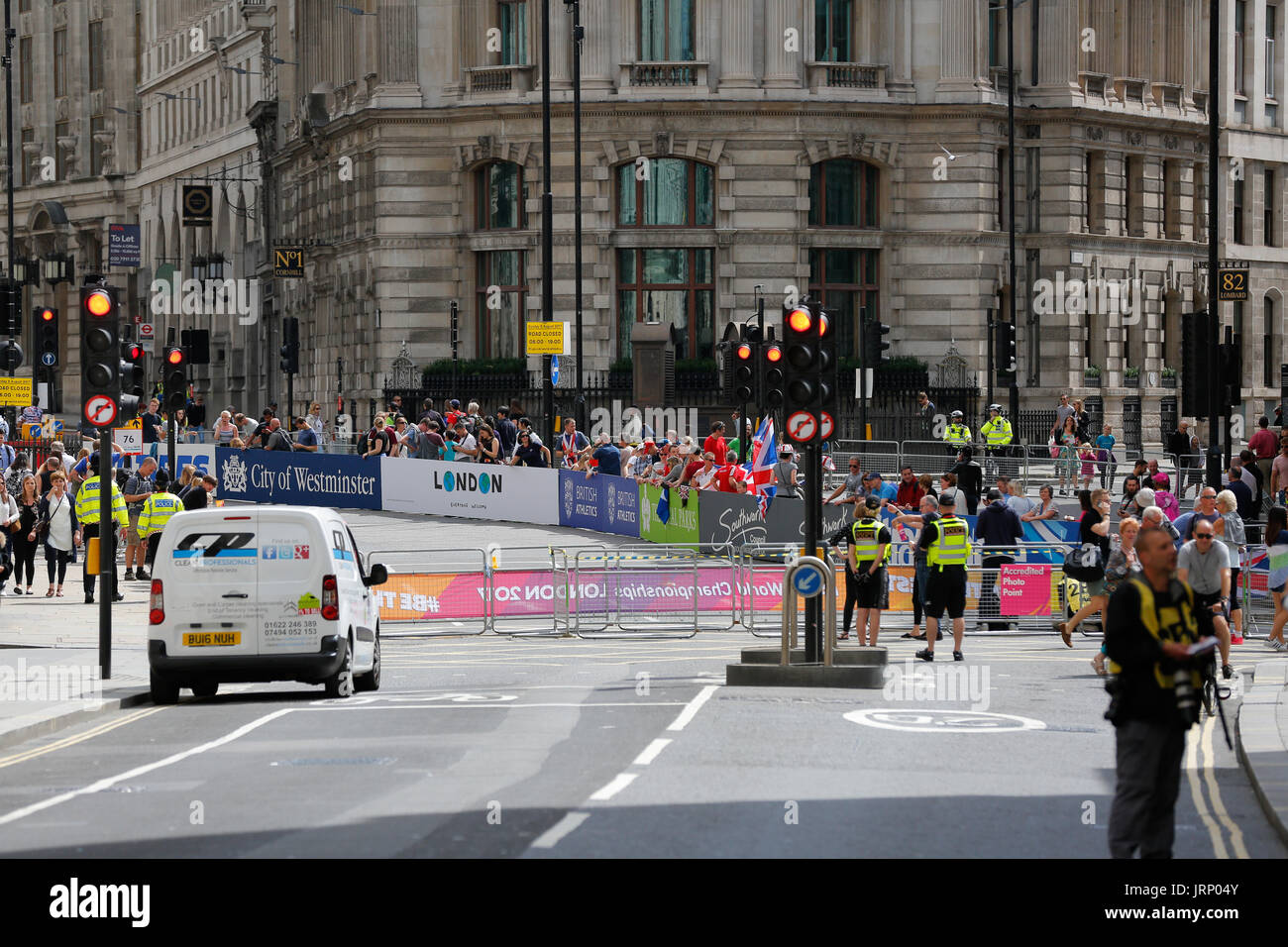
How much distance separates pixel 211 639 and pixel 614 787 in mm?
6563

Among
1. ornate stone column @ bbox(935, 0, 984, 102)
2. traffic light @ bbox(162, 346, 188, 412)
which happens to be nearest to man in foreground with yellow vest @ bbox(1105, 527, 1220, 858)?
traffic light @ bbox(162, 346, 188, 412)

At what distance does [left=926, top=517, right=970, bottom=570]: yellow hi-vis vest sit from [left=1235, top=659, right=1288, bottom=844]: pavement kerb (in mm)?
3173

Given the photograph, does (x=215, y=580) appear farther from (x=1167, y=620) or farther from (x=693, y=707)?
(x=1167, y=620)

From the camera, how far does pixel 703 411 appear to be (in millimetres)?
54375

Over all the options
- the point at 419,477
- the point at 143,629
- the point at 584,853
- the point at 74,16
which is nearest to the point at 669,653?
the point at 143,629

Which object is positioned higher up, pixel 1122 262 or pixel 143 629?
pixel 1122 262

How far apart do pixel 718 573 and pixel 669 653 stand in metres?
2.74

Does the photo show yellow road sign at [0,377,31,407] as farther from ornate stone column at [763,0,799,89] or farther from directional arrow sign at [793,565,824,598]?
ornate stone column at [763,0,799,89]

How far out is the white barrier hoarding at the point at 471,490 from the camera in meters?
40.5

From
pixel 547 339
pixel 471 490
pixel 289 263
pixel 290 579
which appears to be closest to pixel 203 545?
pixel 290 579

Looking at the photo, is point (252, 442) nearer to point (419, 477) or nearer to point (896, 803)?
point (419, 477)

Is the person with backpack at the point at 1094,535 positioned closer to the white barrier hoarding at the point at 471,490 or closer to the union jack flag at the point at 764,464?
the union jack flag at the point at 764,464

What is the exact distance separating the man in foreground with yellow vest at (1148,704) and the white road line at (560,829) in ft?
8.92
